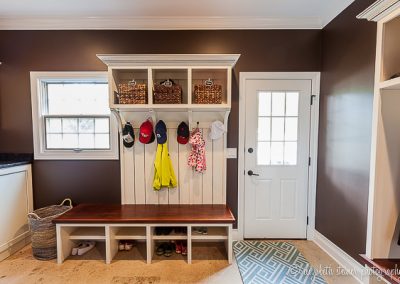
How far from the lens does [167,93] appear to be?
7.57 feet

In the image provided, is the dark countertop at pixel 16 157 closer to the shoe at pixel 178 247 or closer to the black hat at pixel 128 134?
the black hat at pixel 128 134

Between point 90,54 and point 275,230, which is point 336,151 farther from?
point 90,54

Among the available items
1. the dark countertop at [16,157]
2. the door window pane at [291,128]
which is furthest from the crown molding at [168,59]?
the dark countertop at [16,157]

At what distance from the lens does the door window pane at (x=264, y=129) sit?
8.54ft

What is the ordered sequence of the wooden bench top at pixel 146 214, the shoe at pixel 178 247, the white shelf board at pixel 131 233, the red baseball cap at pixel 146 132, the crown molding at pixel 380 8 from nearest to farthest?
the crown molding at pixel 380 8
the wooden bench top at pixel 146 214
the white shelf board at pixel 131 233
the shoe at pixel 178 247
the red baseball cap at pixel 146 132

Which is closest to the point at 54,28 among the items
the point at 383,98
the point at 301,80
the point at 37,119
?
the point at 37,119

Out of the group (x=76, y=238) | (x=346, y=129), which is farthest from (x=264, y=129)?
(x=76, y=238)

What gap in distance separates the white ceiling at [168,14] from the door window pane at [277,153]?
1.43m

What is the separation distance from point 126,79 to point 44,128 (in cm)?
124

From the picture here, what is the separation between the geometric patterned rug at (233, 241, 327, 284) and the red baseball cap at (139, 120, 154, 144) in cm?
166

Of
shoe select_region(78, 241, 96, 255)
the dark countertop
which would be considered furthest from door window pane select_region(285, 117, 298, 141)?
the dark countertop

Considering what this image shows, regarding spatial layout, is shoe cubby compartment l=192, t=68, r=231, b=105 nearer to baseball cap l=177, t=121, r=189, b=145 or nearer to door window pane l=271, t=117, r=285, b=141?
baseball cap l=177, t=121, r=189, b=145

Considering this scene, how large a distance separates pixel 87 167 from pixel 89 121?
1.93 ft

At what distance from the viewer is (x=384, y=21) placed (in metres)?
1.13
